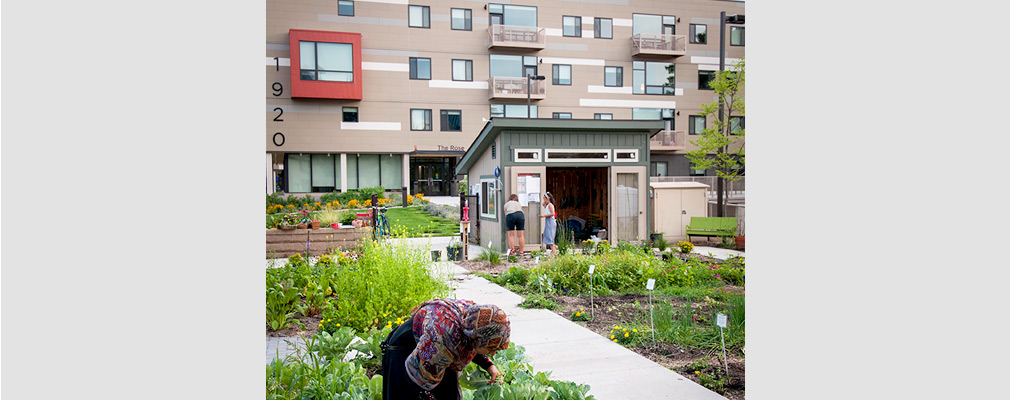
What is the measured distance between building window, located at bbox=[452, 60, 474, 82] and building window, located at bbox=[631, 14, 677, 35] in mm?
9865

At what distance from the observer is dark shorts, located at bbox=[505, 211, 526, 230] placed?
14359mm

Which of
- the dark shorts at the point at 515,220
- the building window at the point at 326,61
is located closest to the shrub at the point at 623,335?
the dark shorts at the point at 515,220

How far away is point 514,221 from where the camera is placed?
566 inches

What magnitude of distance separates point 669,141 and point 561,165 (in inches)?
868

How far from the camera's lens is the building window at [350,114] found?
105ft

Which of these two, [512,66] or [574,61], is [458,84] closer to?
[512,66]

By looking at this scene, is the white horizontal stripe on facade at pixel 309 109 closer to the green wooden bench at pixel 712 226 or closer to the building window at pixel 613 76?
the building window at pixel 613 76

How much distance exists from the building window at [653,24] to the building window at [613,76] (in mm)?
2384

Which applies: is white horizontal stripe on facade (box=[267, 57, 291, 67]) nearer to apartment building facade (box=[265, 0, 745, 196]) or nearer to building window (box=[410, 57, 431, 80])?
apartment building facade (box=[265, 0, 745, 196])

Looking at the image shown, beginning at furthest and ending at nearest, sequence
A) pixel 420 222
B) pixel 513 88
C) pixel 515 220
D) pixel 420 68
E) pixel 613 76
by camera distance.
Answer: pixel 613 76
pixel 513 88
pixel 420 68
pixel 420 222
pixel 515 220

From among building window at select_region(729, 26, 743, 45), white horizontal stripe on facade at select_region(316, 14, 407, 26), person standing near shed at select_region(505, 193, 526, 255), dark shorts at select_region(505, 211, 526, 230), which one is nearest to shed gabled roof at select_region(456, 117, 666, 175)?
person standing near shed at select_region(505, 193, 526, 255)

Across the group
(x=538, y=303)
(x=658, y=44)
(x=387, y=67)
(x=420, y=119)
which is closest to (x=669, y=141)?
(x=658, y=44)

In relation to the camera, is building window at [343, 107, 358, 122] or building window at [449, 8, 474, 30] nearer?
building window at [343, 107, 358, 122]

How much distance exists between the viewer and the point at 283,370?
3.97 meters
